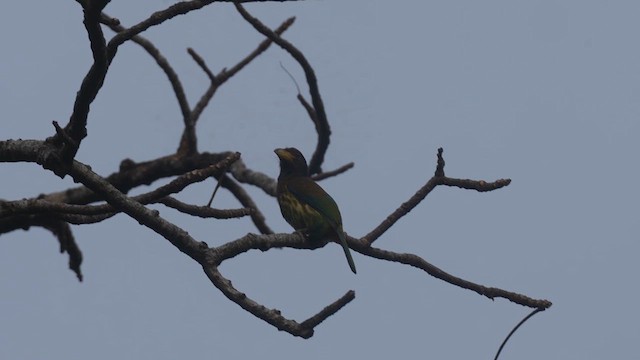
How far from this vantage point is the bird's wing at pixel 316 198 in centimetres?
698

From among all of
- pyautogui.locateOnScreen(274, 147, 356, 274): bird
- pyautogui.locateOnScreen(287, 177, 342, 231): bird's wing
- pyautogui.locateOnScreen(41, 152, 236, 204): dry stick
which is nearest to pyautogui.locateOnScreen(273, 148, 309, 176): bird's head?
pyautogui.locateOnScreen(274, 147, 356, 274): bird

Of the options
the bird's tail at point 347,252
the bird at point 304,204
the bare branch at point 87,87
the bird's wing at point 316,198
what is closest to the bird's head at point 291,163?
the bird at point 304,204

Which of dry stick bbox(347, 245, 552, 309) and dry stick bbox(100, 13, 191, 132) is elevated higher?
dry stick bbox(100, 13, 191, 132)

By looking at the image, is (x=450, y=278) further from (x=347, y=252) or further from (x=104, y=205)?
(x=104, y=205)

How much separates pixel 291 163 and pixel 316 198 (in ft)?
2.73

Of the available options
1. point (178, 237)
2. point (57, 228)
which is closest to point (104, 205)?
point (178, 237)

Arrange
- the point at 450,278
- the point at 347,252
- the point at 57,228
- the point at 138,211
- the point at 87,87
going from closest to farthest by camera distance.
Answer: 1. the point at 87,87
2. the point at 138,211
3. the point at 450,278
4. the point at 347,252
5. the point at 57,228

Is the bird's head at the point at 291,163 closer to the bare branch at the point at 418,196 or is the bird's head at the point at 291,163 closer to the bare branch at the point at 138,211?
the bare branch at the point at 418,196

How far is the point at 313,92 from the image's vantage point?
8.59m

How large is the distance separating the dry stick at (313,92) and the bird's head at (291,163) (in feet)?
1.85

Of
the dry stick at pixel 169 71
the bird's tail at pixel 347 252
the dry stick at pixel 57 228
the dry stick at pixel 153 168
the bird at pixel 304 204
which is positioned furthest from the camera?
the dry stick at pixel 169 71

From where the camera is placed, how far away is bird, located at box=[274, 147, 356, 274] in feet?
22.3

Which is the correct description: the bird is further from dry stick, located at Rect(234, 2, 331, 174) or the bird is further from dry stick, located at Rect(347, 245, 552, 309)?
dry stick, located at Rect(347, 245, 552, 309)

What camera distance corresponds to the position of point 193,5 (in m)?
4.02
